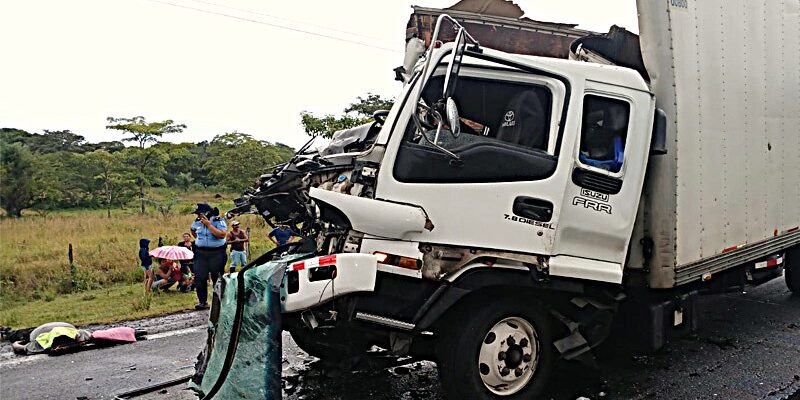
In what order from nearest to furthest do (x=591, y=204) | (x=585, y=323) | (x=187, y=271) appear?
(x=591, y=204), (x=585, y=323), (x=187, y=271)

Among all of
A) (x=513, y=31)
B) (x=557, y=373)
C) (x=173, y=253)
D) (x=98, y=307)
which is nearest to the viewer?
(x=557, y=373)

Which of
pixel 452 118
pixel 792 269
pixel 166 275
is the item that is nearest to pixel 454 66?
pixel 452 118

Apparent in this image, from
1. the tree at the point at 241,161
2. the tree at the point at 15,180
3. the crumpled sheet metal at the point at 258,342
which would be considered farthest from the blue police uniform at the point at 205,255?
the tree at the point at 241,161

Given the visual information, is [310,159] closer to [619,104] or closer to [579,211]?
[579,211]

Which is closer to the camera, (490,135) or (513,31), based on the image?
(490,135)

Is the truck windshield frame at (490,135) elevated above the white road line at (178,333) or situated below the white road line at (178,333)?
above

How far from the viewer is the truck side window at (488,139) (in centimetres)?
432

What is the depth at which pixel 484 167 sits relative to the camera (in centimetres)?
441

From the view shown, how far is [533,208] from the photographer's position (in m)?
4.48

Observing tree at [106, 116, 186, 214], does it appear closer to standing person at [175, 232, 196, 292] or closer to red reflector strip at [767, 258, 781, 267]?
standing person at [175, 232, 196, 292]

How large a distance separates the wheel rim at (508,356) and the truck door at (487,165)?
0.57m

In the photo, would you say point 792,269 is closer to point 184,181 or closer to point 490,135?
point 490,135

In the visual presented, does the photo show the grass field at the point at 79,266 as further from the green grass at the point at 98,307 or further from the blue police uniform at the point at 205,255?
the blue police uniform at the point at 205,255

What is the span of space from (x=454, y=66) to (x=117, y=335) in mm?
4799
